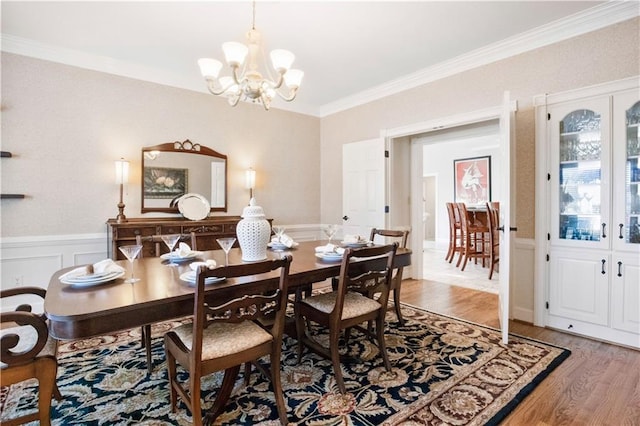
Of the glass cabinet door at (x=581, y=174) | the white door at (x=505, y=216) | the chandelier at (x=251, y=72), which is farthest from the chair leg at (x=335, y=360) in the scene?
the glass cabinet door at (x=581, y=174)

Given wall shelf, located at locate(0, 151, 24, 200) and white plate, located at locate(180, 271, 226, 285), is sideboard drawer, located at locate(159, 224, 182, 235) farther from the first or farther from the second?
white plate, located at locate(180, 271, 226, 285)

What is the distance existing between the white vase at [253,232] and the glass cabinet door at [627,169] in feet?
9.34

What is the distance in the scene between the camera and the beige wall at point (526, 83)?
8.60ft

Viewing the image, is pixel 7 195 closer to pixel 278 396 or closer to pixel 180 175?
pixel 180 175

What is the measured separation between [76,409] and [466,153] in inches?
343


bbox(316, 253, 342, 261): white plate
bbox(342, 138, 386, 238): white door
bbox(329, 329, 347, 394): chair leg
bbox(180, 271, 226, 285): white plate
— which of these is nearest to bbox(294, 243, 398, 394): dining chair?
bbox(329, 329, 347, 394): chair leg

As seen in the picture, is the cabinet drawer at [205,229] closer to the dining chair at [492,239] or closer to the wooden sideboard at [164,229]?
the wooden sideboard at [164,229]

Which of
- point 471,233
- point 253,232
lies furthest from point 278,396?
point 471,233

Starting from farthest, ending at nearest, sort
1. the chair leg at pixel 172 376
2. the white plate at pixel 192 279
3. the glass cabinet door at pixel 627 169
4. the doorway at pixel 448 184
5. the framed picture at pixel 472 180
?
1. the framed picture at pixel 472 180
2. the doorway at pixel 448 184
3. the glass cabinet door at pixel 627 169
4. the chair leg at pixel 172 376
5. the white plate at pixel 192 279

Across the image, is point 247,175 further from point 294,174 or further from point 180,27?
point 180,27

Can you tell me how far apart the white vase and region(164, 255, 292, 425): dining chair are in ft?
1.26

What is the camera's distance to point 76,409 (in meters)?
1.77

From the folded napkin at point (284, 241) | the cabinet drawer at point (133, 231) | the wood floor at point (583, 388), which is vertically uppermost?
the cabinet drawer at point (133, 231)

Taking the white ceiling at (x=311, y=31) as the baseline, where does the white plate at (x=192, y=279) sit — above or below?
below
